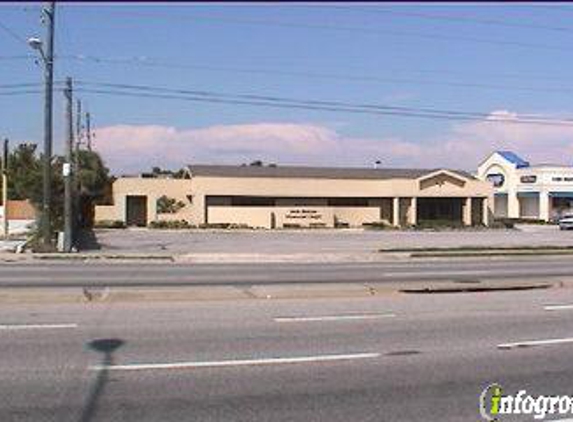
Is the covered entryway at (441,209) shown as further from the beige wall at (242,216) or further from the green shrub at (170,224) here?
the green shrub at (170,224)

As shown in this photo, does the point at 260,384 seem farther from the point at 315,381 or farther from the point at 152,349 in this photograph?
the point at 152,349

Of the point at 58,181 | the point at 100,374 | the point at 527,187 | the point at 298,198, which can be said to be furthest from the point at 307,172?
the point at 100,374

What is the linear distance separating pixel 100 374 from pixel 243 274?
15.2 meters

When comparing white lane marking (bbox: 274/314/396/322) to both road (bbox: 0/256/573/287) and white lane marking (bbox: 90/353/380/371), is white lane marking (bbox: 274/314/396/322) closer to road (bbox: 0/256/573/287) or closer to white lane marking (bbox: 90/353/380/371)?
white lane marking (bbox: 90/353/380/371)

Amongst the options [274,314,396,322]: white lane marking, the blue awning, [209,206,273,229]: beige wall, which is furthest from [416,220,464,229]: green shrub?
[274,314,396,322]: white lane marking

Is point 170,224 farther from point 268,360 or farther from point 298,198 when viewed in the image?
point 268,360

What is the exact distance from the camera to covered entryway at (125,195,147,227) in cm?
7738

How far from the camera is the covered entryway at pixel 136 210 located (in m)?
77.4

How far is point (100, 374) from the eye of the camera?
9.64 meters

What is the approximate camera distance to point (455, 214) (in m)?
83.8

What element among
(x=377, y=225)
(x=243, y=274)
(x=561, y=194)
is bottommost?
(x=243, y=274)

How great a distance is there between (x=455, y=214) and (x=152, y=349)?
74.5 metres

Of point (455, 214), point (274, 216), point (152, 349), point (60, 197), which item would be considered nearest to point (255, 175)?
point (274, 216)

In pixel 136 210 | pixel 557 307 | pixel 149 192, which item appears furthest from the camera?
pixel 136 210
